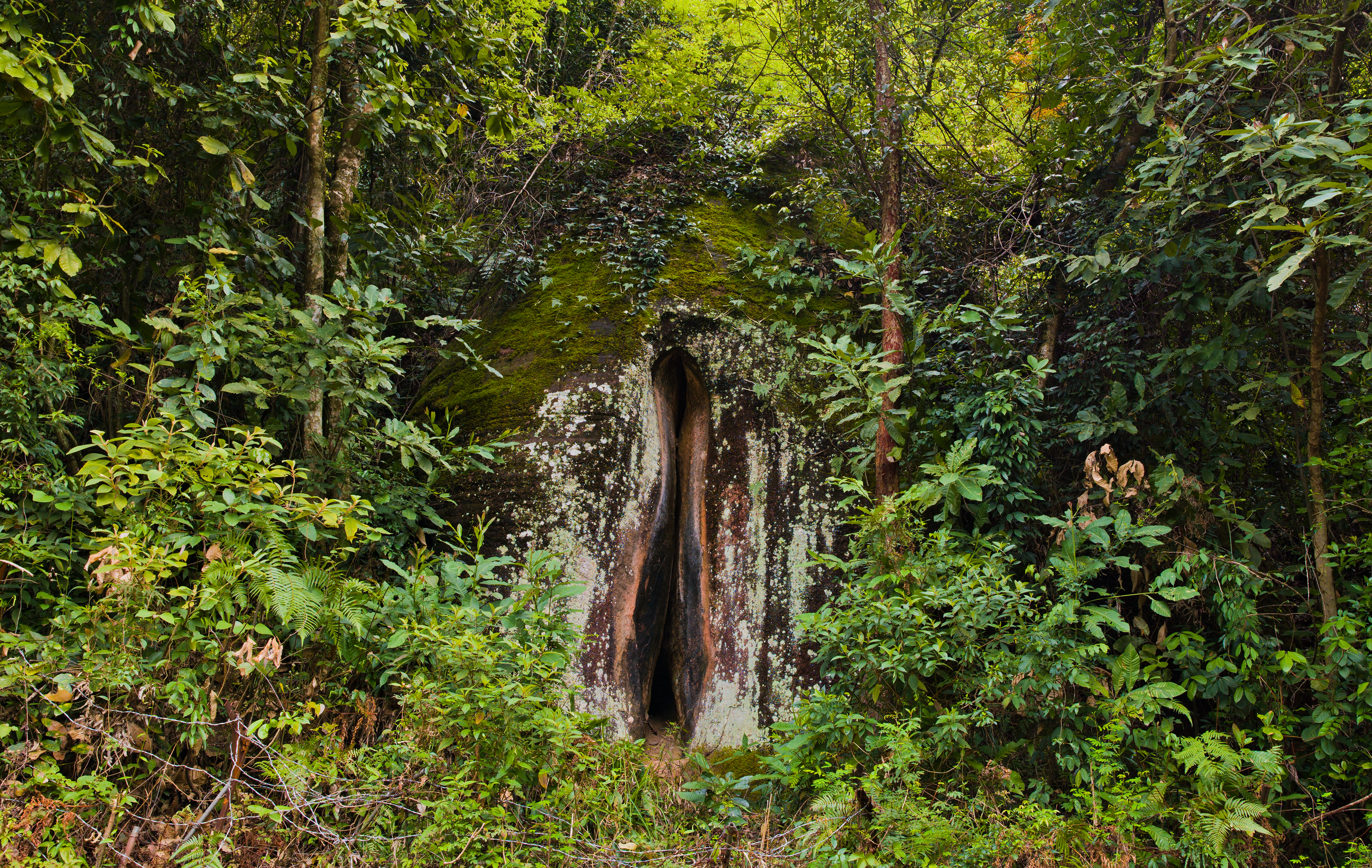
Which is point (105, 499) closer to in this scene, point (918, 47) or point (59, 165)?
point (59, 165)

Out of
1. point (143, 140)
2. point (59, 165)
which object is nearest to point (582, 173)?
point (143, 140)

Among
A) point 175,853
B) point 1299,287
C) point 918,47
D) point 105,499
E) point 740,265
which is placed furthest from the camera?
point 740,265

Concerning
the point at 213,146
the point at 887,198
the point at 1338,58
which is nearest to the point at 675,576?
the point at 887,198

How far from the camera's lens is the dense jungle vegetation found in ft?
10.7

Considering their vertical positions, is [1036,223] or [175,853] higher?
[1036,223]

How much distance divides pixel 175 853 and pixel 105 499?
1511mm

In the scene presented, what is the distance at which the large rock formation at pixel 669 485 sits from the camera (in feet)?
17.4

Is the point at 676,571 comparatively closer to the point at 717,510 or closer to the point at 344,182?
the point at 717,510

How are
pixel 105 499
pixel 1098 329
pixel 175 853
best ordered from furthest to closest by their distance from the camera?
1. pixel 1098 329
2. pixel 105 499
3. pixel 175 853

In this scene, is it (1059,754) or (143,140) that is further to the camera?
(143,140)

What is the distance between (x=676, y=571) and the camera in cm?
578

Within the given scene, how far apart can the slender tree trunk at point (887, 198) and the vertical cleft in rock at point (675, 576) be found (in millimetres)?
1469

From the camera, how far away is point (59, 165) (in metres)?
4.09

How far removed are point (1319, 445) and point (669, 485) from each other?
13.1ft
